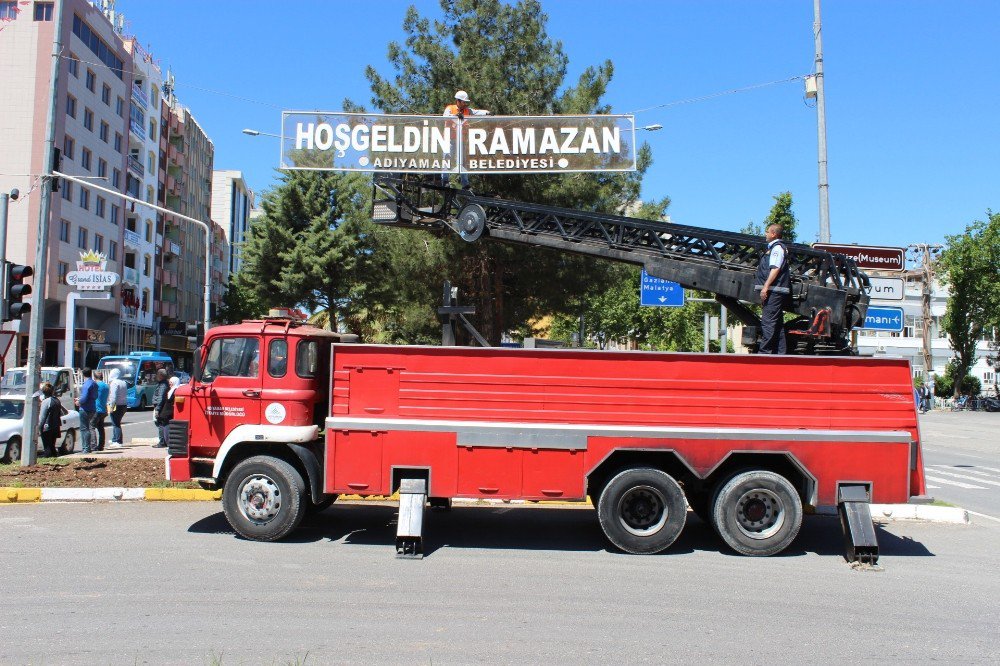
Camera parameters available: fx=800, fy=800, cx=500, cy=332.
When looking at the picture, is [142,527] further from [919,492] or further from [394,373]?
[919,492]

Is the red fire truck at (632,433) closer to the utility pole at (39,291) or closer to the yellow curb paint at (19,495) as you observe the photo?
the yellow curb paint at (19,495)

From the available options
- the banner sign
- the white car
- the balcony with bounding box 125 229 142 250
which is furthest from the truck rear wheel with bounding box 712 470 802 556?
the balcony with bounding box 125 229 142 250

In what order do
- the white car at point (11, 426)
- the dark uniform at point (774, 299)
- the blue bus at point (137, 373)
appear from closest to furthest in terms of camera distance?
the dark uniform at point (774, 299) < the white car at point (11, 426) < the blue bus at point (137, 373)

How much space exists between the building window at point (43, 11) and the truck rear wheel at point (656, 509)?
47.1m

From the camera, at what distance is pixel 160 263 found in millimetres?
62812

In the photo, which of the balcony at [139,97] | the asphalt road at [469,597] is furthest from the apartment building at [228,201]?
the asphalt road at [469,597]

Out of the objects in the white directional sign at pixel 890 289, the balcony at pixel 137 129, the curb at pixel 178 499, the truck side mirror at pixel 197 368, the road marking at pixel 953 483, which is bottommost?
the road marking at pixel 953 483

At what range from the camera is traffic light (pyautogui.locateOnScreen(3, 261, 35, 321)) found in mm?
13656

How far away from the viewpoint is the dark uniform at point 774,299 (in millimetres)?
9055

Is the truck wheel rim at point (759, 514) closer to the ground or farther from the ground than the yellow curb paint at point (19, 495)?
farther from the ground

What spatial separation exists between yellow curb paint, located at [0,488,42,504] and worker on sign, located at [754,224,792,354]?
971 cm

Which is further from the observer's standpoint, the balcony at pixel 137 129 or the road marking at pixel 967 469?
the balcony at pixel 137 129

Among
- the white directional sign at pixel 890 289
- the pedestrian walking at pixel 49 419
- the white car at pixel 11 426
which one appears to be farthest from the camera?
the pedestrian walking at pixel 49 419

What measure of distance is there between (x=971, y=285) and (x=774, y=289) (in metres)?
58.5
